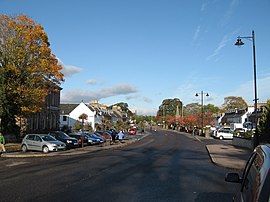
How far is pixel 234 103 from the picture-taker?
366 ft

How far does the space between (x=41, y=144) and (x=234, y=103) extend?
9713 cm

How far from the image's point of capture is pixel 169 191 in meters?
9.08

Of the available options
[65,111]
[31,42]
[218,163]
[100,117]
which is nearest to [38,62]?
[31,42]

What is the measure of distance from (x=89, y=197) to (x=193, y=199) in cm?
268

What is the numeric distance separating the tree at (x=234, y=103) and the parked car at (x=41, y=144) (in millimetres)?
94833

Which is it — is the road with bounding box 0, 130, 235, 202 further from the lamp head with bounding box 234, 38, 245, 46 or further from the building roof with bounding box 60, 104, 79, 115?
the building roof with bounding box 60, 104, 79, 115

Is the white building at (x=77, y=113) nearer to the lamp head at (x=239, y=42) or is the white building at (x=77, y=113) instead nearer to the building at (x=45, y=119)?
the building at (x=45, y=119)

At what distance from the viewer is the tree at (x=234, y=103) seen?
110312mm

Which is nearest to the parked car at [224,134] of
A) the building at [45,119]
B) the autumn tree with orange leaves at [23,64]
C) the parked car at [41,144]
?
the building at [45,119]

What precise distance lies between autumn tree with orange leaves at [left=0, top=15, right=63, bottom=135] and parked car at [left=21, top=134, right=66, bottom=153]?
668cm

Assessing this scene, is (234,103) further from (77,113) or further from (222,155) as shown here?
(222,155)

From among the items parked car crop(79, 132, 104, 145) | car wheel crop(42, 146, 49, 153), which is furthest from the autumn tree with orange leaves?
car wheel crop(42, 146, 49, 153)

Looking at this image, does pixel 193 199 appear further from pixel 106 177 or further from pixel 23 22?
pixel 23 22

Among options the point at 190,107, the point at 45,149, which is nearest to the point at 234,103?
the point at 190,107
